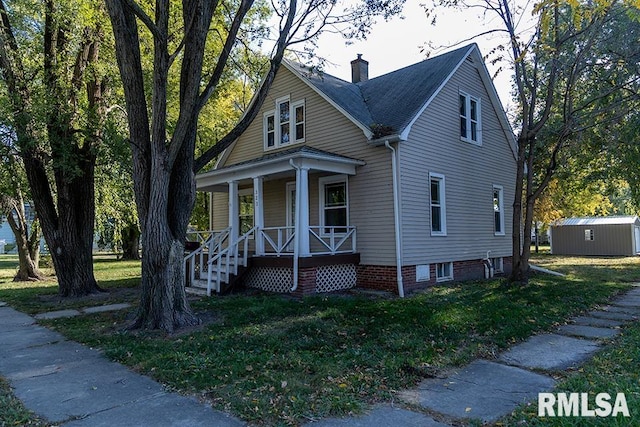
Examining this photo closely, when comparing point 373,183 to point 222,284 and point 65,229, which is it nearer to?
point 222,284

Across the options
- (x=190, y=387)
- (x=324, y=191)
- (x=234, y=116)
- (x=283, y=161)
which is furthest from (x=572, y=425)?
(x=234, y=116)

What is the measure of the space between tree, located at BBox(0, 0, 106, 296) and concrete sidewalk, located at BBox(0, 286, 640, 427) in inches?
189

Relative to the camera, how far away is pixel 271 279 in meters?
11.2

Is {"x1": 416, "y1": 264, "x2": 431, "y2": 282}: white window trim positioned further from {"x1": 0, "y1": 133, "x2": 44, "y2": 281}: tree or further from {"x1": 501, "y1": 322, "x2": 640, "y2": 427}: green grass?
{"x1": 0, "y1": 133, "x2": 44, "y2": 281}: tree

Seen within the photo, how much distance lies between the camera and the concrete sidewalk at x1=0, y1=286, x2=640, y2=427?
3.76 metres

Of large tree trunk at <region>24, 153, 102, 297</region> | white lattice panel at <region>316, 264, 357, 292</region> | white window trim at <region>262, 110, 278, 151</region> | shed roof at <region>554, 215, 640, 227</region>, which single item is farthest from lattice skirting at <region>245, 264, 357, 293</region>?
shed roof at <region>554, 215, 640, 227</region>

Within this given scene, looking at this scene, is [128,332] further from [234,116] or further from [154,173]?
[234,116]

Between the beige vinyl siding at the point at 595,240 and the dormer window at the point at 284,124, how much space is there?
23.4 m

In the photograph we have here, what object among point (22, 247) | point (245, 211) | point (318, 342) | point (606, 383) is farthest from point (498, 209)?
point (22, 247)

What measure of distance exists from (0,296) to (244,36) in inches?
373

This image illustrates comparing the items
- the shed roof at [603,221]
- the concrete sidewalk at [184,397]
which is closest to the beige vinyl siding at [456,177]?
the concrete sidewalk at [184,397]

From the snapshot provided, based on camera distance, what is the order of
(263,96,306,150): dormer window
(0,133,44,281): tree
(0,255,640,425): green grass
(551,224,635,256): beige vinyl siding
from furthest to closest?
(551,224,635,256): beige vinyl siding < (263,96,306,150): dormer window < (0,133,44,281): tree < (0,255,640,425): green grass

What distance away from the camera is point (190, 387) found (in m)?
4.48

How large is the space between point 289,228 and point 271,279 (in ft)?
4.77
